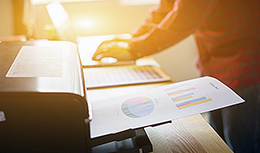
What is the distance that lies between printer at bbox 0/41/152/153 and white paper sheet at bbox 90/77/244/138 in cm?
3

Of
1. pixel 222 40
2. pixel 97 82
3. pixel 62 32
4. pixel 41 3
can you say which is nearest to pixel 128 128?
pixel 97 82

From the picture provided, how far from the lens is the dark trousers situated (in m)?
0.81

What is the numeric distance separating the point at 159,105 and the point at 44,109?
0.78 ft

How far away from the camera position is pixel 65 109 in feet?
1.01

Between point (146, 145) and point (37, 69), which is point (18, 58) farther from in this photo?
point (146, 145)

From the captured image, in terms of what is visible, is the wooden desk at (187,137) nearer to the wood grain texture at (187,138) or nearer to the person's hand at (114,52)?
the wood grain texture at (187,138)

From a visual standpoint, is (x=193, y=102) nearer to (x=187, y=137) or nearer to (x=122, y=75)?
(x=187, y=137)

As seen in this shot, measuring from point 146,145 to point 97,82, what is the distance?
0.38 metres

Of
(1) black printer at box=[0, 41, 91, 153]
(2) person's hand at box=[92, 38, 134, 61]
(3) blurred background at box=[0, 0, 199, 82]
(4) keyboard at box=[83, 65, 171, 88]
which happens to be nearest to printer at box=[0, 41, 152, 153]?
(1) black printer at box=[0, 41, 91, 153]

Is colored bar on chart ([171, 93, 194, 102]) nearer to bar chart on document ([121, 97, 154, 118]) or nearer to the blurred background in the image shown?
bar chart on document ([121, 97, 154, 118])

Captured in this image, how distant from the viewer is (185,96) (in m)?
0.46

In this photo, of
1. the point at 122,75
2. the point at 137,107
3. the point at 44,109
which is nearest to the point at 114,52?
the point at 122,75

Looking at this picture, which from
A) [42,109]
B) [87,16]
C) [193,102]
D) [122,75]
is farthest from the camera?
[87,16]

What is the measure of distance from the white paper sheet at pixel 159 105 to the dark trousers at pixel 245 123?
373 millimetres
